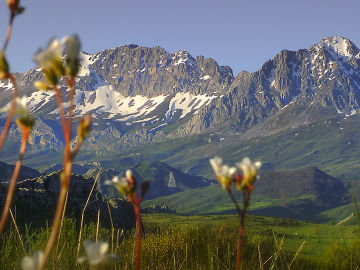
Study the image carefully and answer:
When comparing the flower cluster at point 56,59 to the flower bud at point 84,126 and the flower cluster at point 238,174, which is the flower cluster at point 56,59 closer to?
the flower bud at point 84,126

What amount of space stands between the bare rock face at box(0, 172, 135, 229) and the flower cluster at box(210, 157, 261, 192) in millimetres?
14685

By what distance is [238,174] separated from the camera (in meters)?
2.15

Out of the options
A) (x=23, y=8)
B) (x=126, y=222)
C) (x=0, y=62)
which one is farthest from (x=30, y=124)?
(x=126, y=222)

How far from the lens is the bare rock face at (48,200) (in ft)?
56.2

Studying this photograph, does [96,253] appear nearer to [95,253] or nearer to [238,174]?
[95,253]

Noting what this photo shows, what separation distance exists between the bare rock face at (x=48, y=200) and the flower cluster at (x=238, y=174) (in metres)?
14.7

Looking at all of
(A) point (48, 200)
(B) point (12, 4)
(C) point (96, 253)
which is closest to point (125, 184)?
(C) point (96, 253)

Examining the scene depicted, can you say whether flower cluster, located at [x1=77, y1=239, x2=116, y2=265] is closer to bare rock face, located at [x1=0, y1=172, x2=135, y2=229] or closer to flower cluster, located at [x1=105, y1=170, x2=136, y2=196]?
flower cluster, located at [x1=105, y1=170, x2=136, y2=196]

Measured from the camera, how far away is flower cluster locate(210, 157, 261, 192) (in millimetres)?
2014

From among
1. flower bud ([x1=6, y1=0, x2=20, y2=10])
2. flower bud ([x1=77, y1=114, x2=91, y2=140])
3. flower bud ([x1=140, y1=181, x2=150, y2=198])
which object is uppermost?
flower bud ([x1=6, y1=0, x2=20, y2=10])

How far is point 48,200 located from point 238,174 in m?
17.7

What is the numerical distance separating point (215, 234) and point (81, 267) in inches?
208

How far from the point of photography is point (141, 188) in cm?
204

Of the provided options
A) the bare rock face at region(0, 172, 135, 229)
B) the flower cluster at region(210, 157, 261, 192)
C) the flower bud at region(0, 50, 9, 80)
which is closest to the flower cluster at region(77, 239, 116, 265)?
the flower cluster at region(210, 157, 261, 192)
